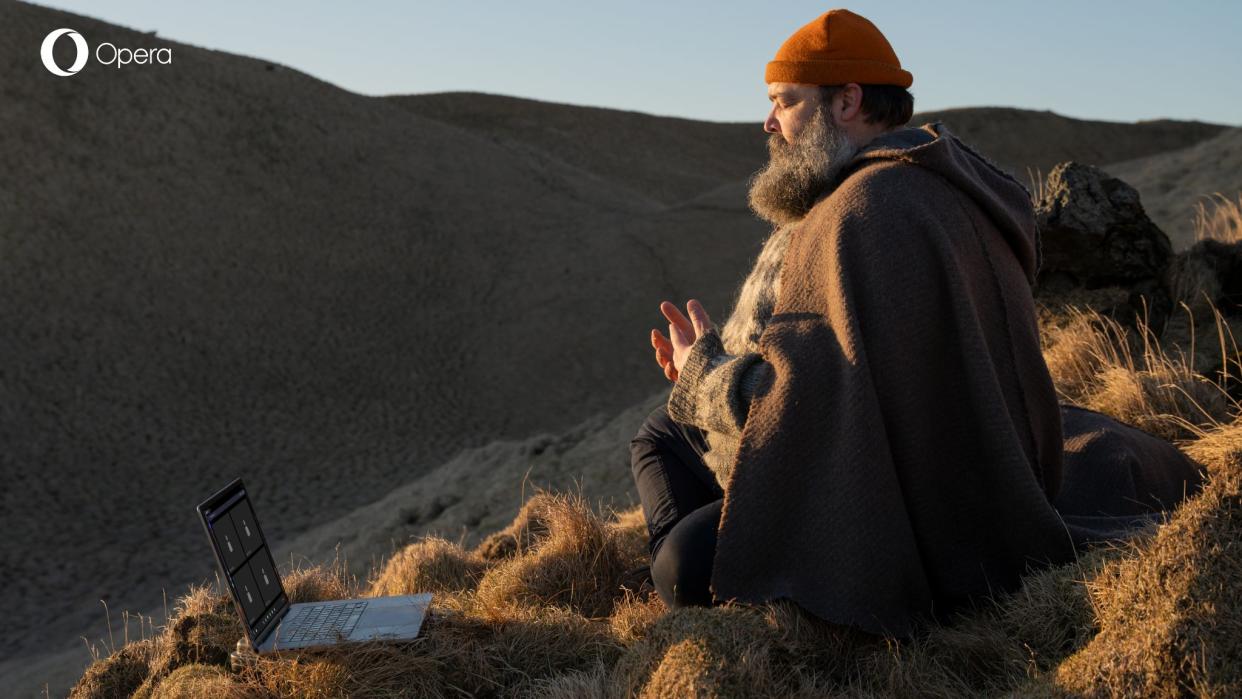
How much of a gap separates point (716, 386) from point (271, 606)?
Answer: 146 centimetres

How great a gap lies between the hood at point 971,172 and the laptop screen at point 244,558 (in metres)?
1.93

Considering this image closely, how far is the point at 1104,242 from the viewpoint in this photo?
225 inches

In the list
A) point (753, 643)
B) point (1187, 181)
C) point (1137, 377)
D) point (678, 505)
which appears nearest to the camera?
point (753, 643)

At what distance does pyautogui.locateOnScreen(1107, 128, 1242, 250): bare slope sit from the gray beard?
10836 mm

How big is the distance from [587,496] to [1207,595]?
660 cm

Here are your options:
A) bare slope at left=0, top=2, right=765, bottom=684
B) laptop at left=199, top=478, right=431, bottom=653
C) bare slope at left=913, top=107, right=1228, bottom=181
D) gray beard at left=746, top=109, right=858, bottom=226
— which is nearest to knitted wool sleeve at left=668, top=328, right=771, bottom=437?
gray beard at left=746, top=109, right=858, bottom=226

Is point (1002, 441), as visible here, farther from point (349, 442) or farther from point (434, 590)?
point (349, 442)

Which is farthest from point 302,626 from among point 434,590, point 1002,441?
point 1002,441

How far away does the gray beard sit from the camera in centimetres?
297

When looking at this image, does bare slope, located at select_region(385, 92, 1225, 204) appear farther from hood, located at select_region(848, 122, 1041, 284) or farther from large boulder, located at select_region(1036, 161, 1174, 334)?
hood, located at select_region(848, 122, 1041, 284)

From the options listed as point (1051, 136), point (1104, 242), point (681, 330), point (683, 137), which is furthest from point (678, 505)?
point (683, 137)

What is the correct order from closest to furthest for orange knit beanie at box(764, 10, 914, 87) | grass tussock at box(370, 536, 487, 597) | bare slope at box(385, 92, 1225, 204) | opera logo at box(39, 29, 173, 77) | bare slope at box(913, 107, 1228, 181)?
orange knit beanie at box(764, 10, 914, 87) → grass tussock at box(370, 536, 487, 597) → opera logo at box(39, 29, 173, 77) → bare slope at box(385, 92, 1225, 204) → bare slope at box(913, 107, 1228, 181)

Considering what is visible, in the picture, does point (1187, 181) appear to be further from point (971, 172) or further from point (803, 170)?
point (803, 170)

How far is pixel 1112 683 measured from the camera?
2.28 meters
